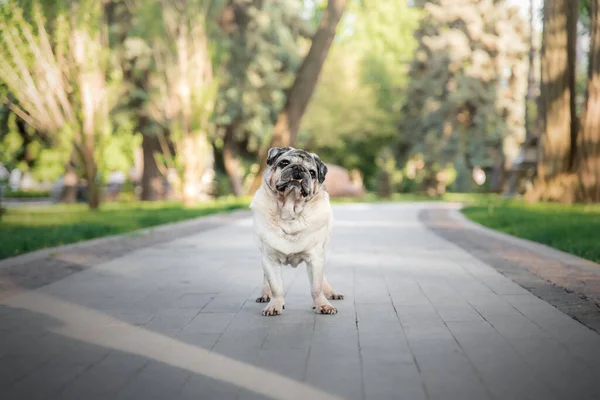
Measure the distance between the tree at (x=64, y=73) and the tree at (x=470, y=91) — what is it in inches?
1163

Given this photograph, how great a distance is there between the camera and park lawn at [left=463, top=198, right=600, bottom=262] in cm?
1159

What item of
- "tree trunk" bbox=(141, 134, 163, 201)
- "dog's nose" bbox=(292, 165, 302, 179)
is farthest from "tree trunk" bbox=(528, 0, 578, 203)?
"tree trunk" bbox=(141, 134, 163, 201)

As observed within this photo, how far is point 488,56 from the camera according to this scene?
4769 centimetres

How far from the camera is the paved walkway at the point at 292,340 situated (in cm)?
438

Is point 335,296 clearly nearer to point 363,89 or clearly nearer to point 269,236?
point 269,236

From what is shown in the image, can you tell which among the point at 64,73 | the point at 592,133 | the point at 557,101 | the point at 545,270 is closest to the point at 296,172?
the point at 545,270

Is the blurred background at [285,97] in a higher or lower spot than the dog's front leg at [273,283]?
higher

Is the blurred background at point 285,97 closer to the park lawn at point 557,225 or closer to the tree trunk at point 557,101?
the tree trunk at point 557,101

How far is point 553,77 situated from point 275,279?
17.9 meters

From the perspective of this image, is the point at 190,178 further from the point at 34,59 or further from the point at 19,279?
the point at 19,279

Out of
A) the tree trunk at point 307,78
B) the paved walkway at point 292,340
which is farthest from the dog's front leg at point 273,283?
the tree trunk at point 307,78

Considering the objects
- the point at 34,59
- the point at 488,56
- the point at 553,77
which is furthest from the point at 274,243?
the point at 488,56

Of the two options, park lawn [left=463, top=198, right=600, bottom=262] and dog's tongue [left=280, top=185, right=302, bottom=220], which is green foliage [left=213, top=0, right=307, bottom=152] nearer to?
park lawn [left=463, top=198, right=600, bottom=262]

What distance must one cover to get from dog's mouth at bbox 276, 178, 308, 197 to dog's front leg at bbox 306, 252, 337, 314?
2.35 ft
